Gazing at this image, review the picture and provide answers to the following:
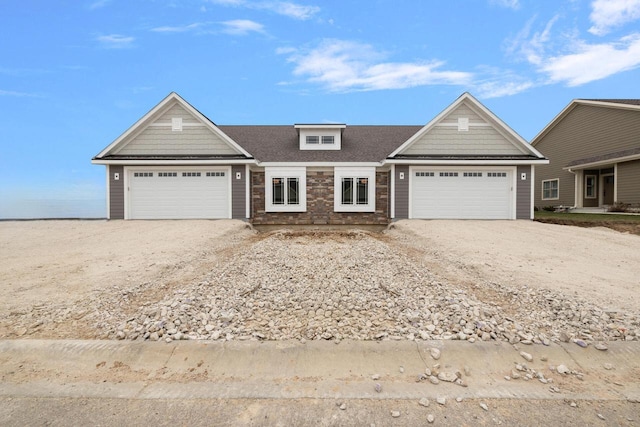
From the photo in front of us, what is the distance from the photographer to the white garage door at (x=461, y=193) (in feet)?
45.6

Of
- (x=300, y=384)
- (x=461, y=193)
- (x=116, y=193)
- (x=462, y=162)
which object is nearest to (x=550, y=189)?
(x=461, y=193)

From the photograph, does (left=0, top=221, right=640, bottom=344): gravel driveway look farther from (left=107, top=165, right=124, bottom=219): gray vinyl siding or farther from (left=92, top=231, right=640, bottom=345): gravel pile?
(left=107, top=165, right=124, bottom=219): gray vinyl siding

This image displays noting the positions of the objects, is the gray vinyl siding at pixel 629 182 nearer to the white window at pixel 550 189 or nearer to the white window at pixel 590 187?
the white window at pixel 590 187

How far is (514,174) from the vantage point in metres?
13.9

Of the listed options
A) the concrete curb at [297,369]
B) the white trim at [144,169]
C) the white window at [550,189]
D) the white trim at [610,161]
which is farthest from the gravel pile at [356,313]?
the white window at [550,189]

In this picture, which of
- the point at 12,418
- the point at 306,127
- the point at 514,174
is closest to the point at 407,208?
the point at 514,174

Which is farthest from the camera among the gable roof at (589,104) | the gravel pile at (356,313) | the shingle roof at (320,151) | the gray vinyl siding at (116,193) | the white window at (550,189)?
the white window at (550,189)

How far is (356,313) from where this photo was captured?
172 inches

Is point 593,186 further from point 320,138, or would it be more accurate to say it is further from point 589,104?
point 320,138

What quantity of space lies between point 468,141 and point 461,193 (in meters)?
2.43

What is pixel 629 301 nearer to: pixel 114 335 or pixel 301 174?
pixel 114 335

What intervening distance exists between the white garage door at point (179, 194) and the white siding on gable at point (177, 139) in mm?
985

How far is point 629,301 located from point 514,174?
10.3 metres

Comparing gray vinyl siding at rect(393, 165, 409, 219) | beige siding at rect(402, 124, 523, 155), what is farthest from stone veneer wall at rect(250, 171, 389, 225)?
beige siding at rect(402, 124, 523, 155)
